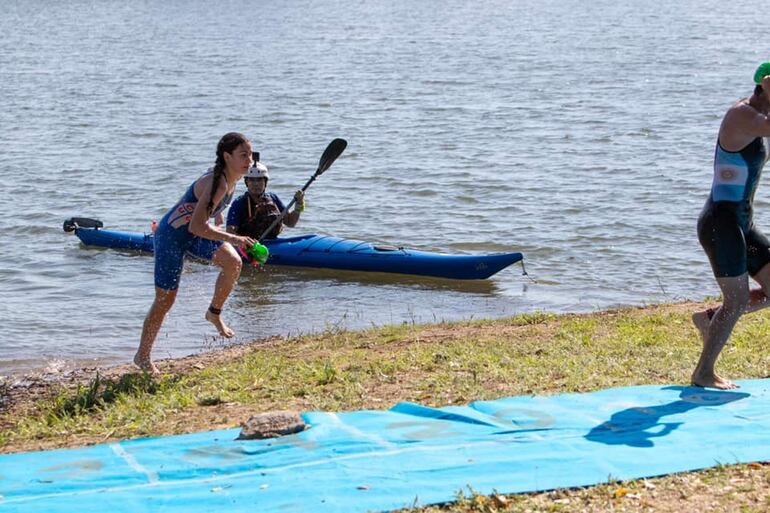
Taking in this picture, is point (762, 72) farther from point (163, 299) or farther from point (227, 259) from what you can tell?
point (163, 299)

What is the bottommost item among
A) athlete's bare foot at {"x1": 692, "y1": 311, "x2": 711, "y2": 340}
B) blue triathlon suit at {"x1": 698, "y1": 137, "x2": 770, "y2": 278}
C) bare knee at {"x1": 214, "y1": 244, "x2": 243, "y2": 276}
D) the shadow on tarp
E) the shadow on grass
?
A: the shadow on grass

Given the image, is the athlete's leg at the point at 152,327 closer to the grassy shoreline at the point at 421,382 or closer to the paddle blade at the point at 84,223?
the grassy shoreline at the point at 421,382

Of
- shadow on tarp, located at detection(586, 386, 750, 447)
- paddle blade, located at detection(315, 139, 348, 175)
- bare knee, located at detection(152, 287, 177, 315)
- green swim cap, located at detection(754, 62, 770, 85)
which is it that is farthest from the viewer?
paddle blade, located at detection(315, 139, 348, 175)

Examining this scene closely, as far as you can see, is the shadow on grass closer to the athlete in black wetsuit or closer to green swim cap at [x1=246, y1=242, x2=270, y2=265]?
green swim cap at [x1=246, y1=242, x2=270, y2=265]

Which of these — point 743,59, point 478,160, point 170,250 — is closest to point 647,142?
point 478,160

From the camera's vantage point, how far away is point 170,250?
7539 millimetres

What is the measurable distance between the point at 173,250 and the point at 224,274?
0.36 m

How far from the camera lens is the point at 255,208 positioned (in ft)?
40.1

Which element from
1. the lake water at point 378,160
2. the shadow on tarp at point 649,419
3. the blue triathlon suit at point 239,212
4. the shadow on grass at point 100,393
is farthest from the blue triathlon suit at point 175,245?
the blue triathlon suit at point 239,212

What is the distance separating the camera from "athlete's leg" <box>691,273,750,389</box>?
6.31 meters

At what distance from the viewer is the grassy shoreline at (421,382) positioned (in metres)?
4.97

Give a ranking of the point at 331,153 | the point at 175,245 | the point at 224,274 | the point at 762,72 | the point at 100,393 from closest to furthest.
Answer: the point at 762,72, the point at 100,393, the point at 175,245, the point at 224,274, the point at 331,153

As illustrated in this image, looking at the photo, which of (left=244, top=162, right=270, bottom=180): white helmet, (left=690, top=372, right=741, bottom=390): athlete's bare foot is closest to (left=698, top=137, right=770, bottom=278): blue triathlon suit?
(left=690, top=372, right=741, bottom=390): athlete's bare foot

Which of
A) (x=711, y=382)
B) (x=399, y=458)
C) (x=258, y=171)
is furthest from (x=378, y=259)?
(x=399, y=458)
